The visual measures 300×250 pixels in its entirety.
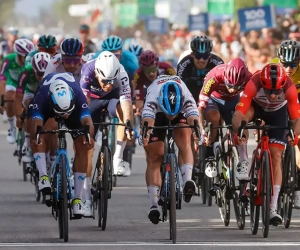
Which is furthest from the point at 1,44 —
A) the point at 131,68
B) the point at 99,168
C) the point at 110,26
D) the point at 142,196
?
the point at 110,26

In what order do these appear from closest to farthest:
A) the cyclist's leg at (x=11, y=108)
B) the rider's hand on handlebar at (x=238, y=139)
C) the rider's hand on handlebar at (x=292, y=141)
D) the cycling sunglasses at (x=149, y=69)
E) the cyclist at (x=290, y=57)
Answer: the rider's hand on handlebar at (x=292, y=141), the rider's hand on handlebar at (x=238, y=139), the cyclist at (x=290, y=57), the cycling sunglasses at (x=149, y=69), the cyclist's leg at (x=11, y=108)

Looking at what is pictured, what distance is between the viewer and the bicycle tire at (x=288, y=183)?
556 inches

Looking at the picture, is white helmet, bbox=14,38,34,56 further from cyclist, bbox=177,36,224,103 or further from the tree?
the tree

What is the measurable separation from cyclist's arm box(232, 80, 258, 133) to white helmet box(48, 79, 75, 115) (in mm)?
1565

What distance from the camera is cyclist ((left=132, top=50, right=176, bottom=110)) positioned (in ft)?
63.3

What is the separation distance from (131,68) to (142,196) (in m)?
3.49

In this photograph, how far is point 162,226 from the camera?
1438cm

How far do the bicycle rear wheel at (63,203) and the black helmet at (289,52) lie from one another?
282cm

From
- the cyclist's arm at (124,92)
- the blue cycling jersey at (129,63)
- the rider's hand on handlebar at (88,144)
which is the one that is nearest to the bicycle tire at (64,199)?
the rider's hand on handlebar at (88,144)

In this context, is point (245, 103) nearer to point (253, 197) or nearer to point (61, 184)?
point (253, 197)

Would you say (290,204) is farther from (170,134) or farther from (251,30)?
(251,30)

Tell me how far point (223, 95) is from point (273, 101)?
2.01 metres

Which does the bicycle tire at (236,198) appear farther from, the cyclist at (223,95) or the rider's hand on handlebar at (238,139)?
the rider's hand on handlebar at (238,139)

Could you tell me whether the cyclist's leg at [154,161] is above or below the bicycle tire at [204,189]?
above
